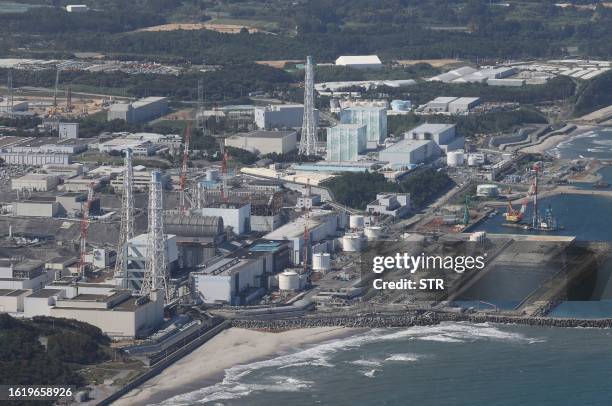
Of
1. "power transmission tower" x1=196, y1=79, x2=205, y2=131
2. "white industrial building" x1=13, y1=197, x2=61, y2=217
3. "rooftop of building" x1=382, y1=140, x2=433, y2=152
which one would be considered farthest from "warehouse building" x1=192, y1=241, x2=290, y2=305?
"power transmission tower" x1=196, y1=79, x2=205, y2=131

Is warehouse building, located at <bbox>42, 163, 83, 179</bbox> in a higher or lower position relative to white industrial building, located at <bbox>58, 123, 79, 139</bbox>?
lower

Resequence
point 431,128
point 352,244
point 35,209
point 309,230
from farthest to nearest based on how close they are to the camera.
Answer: point 431,128
point 35,209
point 352,244
point 309,230

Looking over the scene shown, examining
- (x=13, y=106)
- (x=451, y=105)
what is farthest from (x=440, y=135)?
(x=13, y=106)

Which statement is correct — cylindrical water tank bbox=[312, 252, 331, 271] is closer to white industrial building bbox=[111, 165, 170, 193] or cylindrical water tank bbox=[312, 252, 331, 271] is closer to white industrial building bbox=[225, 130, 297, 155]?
white industrial building bbox=[111, 165, 170, 193]

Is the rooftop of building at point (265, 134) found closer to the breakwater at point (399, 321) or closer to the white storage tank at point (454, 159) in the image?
the white storage tank at point (454, 159)

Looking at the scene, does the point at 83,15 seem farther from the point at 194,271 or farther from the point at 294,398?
the point at 294,398

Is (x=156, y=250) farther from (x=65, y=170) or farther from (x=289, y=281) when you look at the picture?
(x=65, y=170)
